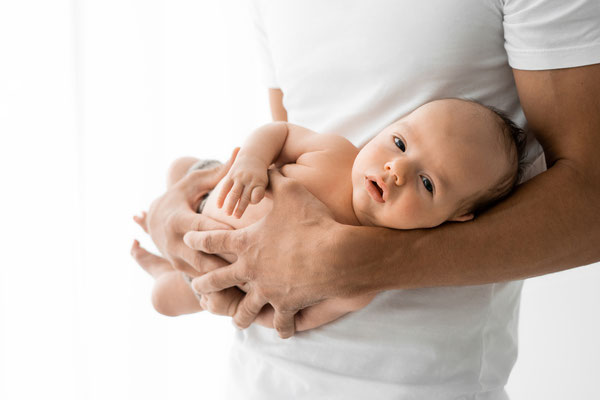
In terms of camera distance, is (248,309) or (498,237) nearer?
(498,237)

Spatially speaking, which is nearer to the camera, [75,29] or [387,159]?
[387,159]

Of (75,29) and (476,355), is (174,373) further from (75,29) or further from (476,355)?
(476,355)

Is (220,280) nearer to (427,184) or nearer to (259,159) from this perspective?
(259,159)

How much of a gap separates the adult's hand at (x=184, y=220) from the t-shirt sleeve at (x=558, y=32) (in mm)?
609

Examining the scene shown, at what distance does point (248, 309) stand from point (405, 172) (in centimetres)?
41

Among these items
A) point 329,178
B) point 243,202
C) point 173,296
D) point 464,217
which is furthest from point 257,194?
point 173,296

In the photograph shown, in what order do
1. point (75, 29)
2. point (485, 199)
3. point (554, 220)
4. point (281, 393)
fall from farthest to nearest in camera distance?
point (75, 29), point (281, 393), point (485, 199), point (554, 220)

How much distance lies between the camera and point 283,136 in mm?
Answer: 1270

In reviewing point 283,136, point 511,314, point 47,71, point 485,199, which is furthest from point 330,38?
point 47,71

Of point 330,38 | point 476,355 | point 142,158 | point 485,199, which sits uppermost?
point 330,38

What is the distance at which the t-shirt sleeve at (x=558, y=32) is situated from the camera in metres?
0.99

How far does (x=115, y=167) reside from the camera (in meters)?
2.66

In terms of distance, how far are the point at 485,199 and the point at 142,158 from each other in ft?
6.11

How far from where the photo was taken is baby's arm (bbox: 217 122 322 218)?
1112 millimetres
